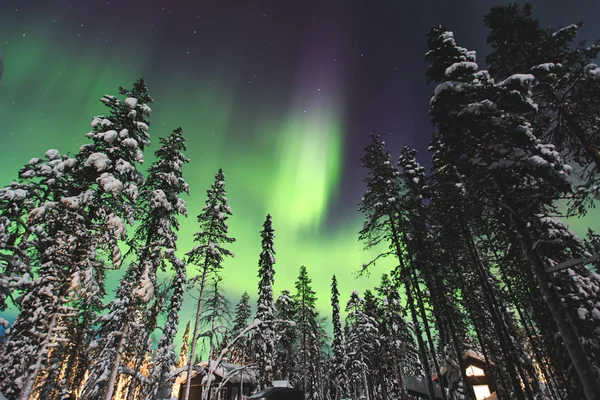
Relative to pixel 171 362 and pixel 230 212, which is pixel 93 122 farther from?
pixel 171 362

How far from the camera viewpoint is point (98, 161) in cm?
1190

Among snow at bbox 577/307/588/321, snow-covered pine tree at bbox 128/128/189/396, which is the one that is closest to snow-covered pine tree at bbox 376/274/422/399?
snow at bbox 577/307/588/321

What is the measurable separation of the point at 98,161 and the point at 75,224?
9.97 feet

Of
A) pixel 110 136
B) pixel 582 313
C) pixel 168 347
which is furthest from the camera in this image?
pixel 168 347

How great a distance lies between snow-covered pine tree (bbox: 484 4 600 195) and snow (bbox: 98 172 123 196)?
18.3 metres

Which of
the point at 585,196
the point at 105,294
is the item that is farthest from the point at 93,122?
the point at 585,196

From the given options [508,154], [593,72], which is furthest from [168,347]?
[593,72]

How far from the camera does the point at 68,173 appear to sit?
12.2m

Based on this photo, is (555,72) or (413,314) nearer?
(555,72)

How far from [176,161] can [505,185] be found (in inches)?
692

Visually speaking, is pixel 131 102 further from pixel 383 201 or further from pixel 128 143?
pixel 383 201

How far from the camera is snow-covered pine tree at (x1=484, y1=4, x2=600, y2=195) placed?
9656mm

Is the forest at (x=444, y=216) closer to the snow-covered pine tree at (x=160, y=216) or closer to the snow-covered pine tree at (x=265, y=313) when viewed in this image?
the snow-covered pine tree at (x=160, y=216)

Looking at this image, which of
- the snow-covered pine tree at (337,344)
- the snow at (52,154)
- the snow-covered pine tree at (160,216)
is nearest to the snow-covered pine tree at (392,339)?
the snow-covered pine tree at (337,344)
